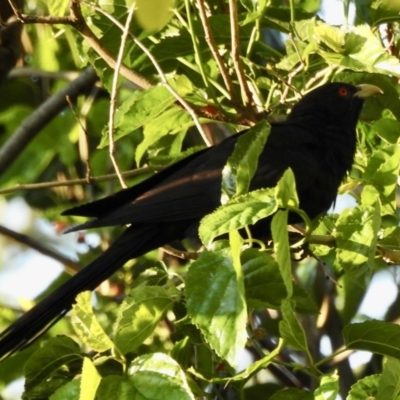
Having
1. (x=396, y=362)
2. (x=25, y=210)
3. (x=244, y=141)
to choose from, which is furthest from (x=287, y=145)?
(x=25, y=210)

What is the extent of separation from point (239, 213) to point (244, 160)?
8.1 inches

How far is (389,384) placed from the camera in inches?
72.2

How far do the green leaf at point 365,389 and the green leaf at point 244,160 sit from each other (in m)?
0.50

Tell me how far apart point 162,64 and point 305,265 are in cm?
191

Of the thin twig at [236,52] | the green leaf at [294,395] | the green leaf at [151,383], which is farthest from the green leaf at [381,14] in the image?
the green leaf at [151,383]

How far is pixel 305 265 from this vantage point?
189 inches

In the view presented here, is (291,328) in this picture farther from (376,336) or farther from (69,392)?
(69,392)

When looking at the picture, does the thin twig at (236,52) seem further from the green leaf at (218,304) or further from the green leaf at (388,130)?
the green leaf at (218,304)

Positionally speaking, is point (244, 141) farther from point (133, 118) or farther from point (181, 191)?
point (181, 191)

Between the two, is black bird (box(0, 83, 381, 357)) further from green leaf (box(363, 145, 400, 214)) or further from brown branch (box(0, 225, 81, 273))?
brown branch (box(0, 225, 81, 273))

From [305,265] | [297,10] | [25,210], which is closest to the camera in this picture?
[297,10]

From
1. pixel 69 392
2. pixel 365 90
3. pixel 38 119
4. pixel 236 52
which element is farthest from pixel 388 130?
pixel 38 119

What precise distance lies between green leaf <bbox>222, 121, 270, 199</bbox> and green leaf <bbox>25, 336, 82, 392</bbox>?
0.62 m

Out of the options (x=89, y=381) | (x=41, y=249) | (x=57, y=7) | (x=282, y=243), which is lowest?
(x=41, y=249)
